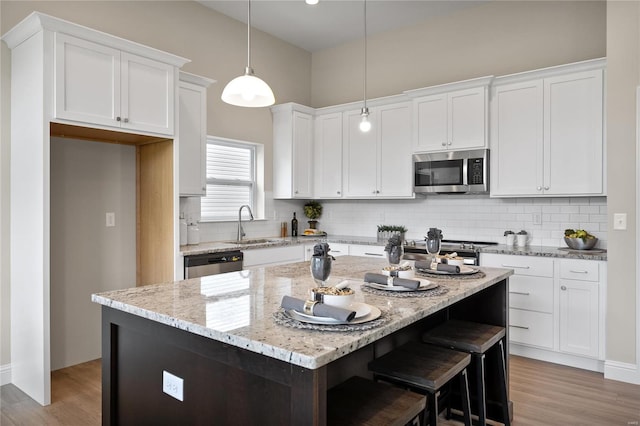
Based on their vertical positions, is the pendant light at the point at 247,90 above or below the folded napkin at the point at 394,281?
above

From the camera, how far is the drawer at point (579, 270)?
3.48 m

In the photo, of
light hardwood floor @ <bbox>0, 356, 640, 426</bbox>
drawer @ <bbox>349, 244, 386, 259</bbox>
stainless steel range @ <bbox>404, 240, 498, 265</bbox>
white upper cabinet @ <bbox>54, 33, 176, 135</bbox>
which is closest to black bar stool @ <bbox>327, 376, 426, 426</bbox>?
light hardwood floor @ <bbox>0, 356, 640, 426</bbox>

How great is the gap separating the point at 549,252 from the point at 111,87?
376 centimetres

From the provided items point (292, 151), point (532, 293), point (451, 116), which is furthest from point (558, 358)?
point (292, 151)

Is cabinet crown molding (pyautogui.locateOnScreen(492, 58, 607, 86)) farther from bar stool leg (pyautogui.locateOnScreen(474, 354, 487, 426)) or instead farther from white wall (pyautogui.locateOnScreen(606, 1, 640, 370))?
bar stool leg (pyautogui.locateOnScreen(474, 354, 487, 426))

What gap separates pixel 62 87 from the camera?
9.77ft

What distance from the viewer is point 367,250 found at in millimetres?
4801

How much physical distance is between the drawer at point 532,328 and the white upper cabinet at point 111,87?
11.2 ft

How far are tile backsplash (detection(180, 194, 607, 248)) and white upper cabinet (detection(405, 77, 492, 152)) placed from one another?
0.66m

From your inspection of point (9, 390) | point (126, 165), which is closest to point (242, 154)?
point (126, 165)

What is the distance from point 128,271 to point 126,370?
7.67 ft

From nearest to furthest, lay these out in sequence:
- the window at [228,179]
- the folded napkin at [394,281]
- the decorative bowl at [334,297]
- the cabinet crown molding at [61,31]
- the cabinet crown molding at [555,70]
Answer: the decorative bowl at [334,297]
the folded napkin at [394,281]
the cabinet crown molding at [61,31]
the cabinet crown molding at [555,70]
the window at [228,179]

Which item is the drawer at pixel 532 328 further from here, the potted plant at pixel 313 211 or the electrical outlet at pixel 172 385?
the electrical outlet at pixel 172 385

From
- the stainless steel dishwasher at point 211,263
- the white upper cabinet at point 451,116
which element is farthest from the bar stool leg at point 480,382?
the white upper cabinet at point 451,116
